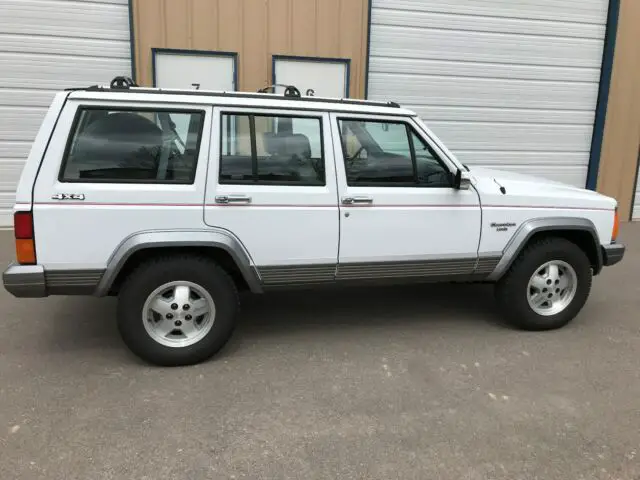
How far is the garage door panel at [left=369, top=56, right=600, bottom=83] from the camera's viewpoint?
341 inches

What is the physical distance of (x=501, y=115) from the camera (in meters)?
9.31

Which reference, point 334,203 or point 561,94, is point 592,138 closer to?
point 561,94

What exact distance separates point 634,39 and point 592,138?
179 cm

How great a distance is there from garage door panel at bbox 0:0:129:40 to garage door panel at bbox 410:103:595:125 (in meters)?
4.57

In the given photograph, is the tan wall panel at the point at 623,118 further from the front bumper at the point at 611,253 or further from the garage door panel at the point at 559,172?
the front bumper at the point at 611,253

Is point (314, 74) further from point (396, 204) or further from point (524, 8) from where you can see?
point (396, 204)

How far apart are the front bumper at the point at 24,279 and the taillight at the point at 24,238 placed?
0.05 metres

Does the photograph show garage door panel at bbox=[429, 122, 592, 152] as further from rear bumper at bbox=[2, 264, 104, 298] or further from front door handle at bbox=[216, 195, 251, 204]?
rear bumper at bbox=[2, 264, 104, 298]

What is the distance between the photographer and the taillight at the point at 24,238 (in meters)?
3.28

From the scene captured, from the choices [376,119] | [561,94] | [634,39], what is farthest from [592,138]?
[376,119]

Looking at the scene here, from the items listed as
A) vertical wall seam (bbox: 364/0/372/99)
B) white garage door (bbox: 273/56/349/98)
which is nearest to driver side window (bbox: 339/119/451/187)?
white garage door (bbox: 273/56/349/98)

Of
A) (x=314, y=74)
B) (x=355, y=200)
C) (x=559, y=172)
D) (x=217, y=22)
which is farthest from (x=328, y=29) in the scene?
(x=355, y=200)

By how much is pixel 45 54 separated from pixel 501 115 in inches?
287

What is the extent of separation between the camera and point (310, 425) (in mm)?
3031
